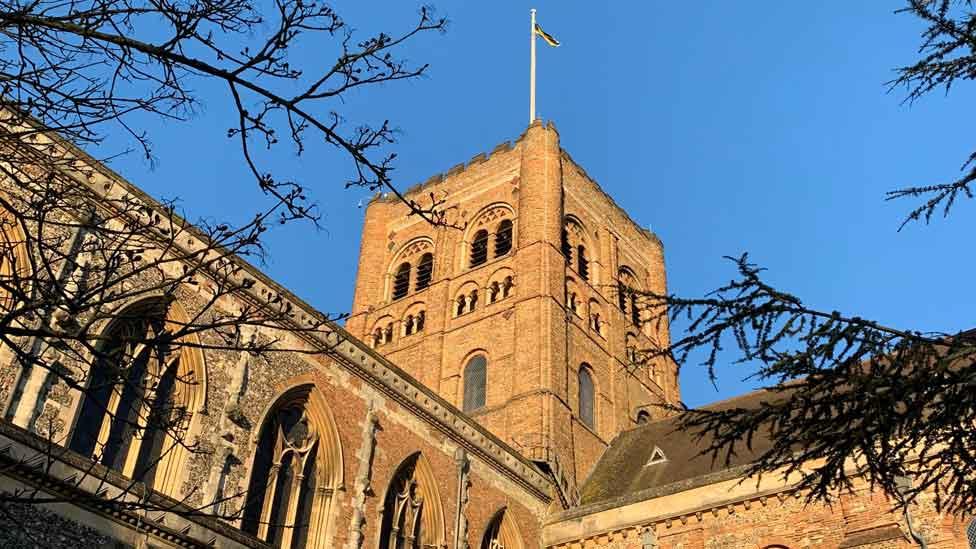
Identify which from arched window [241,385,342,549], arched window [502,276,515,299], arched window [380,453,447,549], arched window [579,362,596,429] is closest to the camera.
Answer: arched window [241,385,342,549]

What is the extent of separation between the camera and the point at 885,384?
275 inches

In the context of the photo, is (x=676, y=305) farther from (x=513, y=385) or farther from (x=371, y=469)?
(x=513, y=385)

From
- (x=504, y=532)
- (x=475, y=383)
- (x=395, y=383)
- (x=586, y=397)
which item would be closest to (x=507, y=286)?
(x=475, y=383)

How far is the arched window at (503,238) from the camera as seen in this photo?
32.6 meters

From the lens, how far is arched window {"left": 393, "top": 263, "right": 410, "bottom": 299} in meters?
34.6

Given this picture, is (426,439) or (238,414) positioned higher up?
(426,439)

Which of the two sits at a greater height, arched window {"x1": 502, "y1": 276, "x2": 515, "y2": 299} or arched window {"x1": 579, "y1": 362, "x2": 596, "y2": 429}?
arched window {"x1": 502, "y1": 276, "x2": 515, "y2": 299}

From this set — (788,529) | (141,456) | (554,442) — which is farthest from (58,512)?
(554,442)

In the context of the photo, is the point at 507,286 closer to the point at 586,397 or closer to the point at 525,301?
the point at 525,301

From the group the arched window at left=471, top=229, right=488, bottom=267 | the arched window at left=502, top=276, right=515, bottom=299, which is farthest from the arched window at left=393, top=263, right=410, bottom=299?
the arched window at left=502, top=276, right=515, bottom=299

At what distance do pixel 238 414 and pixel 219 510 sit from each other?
1748 mm

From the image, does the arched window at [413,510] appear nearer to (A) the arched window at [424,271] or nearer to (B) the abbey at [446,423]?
(B) the abbey at [446,423]

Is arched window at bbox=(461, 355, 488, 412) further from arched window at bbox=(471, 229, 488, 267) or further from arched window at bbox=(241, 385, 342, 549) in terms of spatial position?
arched window at bbox=(241, 385, 342, 549)

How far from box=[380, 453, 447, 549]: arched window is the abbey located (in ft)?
0.16
